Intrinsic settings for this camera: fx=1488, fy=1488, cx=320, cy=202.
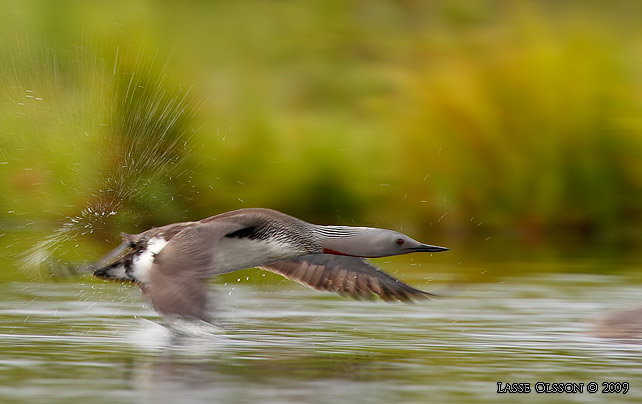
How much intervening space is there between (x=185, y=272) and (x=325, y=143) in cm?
802

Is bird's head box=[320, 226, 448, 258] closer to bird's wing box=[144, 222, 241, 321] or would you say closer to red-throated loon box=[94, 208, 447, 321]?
red-throated loon box=[94, 208, 447, 321]

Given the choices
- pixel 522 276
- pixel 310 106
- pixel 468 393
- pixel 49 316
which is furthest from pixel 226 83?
pixel 468 393

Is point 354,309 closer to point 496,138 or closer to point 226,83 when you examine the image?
point 496,138

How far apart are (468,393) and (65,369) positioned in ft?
6.26

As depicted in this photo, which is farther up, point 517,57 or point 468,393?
point 517,57

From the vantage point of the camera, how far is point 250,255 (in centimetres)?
855

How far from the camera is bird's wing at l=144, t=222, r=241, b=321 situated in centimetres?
740

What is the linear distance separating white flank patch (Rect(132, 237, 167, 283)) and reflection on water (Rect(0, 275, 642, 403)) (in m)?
0.36

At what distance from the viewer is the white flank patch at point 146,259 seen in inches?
318

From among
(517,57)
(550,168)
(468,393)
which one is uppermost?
(517,57)

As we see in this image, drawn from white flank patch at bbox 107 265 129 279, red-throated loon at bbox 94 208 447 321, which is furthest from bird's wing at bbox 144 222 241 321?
white flank patch at bbox 107 265 129 279

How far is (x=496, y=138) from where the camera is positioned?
15.3 m

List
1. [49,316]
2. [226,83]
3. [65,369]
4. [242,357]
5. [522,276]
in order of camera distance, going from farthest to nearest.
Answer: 1. [226,83]
2. [522,276]
3. [49,316]
4. [242,357]
5. [65,369]

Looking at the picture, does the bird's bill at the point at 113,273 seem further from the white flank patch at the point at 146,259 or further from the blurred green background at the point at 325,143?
the blurred green background at the point at 325,143
